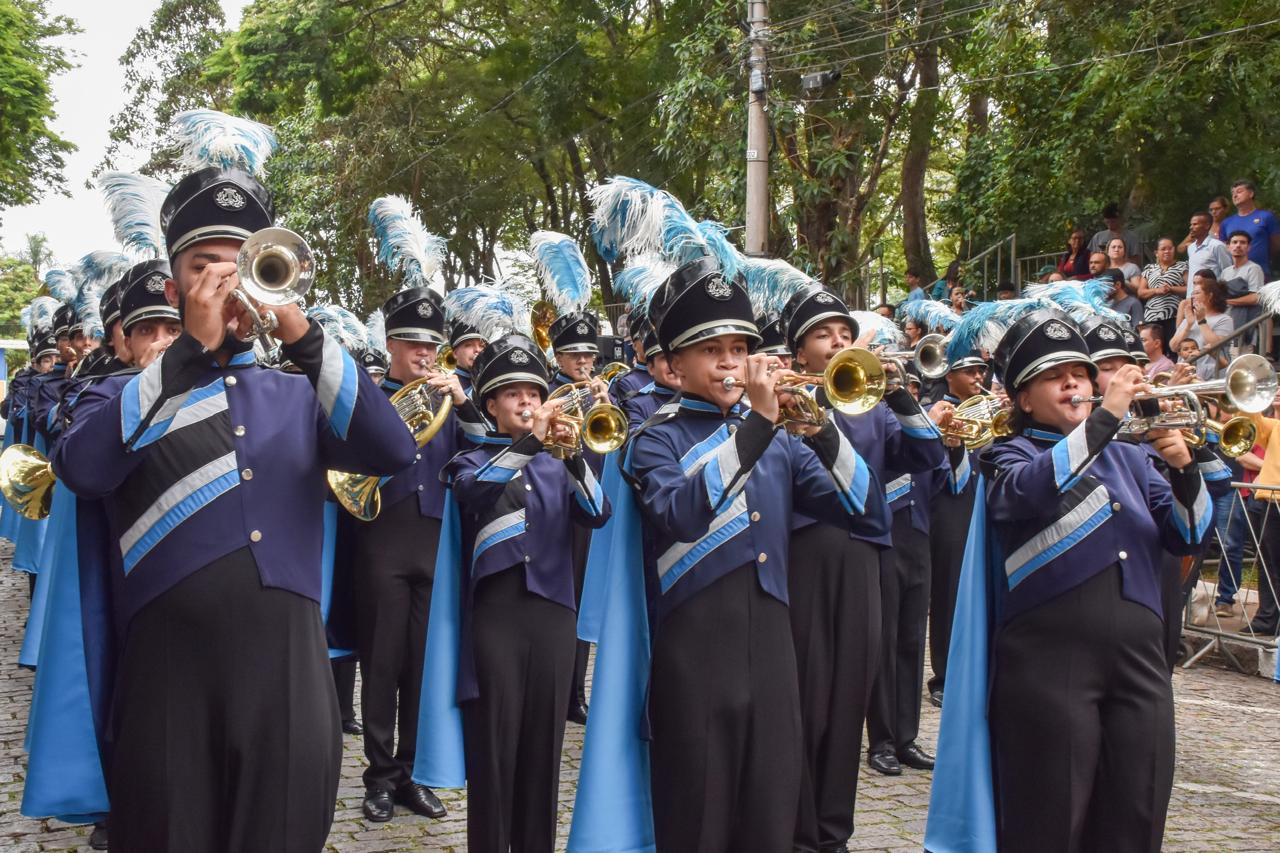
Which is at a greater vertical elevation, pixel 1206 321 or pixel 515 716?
pixel 1206 321

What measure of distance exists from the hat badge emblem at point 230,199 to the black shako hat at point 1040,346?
263 centimetres

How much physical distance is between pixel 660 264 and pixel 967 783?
2379mm

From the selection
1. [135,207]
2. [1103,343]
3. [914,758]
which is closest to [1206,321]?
[914,758]

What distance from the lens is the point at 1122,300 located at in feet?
46.9

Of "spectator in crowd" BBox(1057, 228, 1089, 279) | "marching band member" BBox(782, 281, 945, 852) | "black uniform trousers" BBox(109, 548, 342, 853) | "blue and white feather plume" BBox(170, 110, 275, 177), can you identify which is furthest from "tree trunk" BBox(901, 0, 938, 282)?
"black uniform trousers" BBox(109, 548, 342, 853)

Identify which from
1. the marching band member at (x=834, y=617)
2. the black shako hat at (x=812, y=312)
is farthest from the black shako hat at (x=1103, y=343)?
the black shako hat at (x=812, y=312)

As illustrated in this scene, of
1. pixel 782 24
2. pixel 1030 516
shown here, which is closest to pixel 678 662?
pixel 1030 516

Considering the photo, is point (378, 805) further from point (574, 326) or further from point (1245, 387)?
point (1245, 387)

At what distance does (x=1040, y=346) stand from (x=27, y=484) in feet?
12.1

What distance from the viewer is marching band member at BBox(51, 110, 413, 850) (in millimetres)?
3412

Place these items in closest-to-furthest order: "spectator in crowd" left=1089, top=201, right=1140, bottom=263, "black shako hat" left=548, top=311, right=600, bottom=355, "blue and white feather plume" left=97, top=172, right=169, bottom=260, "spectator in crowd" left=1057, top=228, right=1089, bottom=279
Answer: "blue and white feather plume" left=97, top=172, right=169, bottom=260, "black shako hat" left=548, top=311, right=600, bottom=355, "spectator in crowd" left=1089, top=201, right=1140, bottom=263, "spectator in crowd" left=1057, top=228, right=1089, bottom=279

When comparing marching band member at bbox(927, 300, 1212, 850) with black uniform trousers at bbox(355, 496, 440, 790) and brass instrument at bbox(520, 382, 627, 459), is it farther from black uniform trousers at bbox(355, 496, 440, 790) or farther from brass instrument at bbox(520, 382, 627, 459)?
black uniform trousers at bbox(355, 496, 440, 790)

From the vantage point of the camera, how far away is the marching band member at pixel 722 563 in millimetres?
4262

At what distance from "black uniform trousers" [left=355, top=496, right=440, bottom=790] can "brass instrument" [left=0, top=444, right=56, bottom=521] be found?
1711mm
